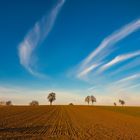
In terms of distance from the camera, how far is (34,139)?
13.8 meters

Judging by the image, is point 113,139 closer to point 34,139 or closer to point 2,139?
point 34,139

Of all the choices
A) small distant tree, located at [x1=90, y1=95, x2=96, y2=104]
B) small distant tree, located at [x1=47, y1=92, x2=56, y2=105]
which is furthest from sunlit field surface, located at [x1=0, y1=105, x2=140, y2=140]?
small distant tree, located at [x1=90, y1=95, x2=96, y2=104]

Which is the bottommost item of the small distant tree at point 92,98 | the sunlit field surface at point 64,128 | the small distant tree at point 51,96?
the sunlit field surface at point 64,128

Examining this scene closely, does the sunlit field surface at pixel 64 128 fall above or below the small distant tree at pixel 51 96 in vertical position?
below

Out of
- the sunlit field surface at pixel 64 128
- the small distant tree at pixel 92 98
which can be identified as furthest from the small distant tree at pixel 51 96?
the sunlit field surface at pixel 64 128

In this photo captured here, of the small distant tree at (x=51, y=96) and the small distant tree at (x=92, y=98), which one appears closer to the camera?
the small distant tree at (x=51, y=96)

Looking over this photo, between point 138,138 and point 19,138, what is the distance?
10.2 meters

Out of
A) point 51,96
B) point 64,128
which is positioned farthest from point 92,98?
point 64,128

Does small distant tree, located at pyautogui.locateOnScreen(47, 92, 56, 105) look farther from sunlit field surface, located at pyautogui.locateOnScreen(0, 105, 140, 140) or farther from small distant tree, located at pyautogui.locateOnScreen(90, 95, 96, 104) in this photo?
sunlit field surface, located at pyautogui.locateOnScreen(0, 105, 140, 140)

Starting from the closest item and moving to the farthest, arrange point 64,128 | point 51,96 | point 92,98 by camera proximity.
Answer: point 64,128, point 51,96, point 92,98

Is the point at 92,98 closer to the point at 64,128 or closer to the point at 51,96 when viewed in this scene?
the point at 51,96

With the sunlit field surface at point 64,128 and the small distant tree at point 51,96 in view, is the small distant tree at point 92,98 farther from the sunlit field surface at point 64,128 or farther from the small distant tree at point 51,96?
the sunlit field surface at point 64,128

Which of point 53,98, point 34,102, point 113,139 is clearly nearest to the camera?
point 113,139

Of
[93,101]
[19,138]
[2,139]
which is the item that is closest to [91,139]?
[19,138]
